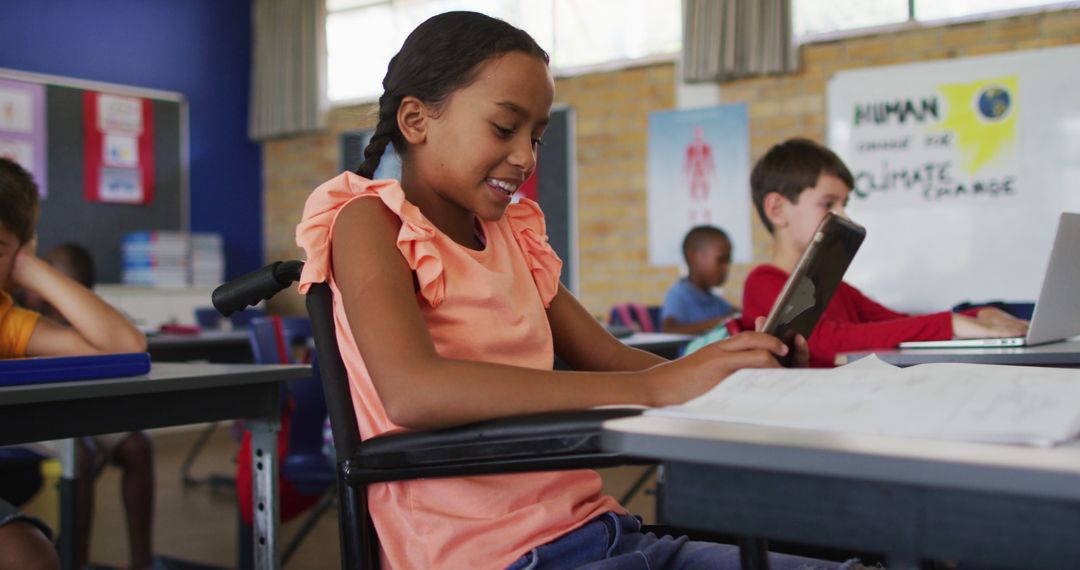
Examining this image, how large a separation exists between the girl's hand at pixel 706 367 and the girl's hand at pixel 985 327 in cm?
106

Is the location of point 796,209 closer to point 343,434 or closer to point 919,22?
point 343,434

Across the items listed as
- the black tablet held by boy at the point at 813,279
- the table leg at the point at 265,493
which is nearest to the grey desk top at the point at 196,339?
→ the table leg at the point at 265,493

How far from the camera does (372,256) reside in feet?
3.04

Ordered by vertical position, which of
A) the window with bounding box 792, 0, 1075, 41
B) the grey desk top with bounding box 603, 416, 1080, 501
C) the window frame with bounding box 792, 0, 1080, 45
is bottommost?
the grey desk top with bounding box 603, 416, 1080, 501

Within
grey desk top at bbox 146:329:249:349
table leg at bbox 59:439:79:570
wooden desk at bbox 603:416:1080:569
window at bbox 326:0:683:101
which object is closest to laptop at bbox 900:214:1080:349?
wooden desk at bbox 603:416:1080:569

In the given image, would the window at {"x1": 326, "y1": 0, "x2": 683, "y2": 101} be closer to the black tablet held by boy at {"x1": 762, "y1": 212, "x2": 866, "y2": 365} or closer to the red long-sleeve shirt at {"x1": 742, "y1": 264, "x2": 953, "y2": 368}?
the red long-sleeve shirt at {"x1": 742, "y1": 264, "x2": 953, "y2": 368}

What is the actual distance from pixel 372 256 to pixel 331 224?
8cm

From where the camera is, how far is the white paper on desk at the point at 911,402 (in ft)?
1.70

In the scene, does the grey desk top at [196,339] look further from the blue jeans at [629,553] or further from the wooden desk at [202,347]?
the blue jeans at [629,553]

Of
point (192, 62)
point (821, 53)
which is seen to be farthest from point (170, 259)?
point (821, 53)

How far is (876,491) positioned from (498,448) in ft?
0.97

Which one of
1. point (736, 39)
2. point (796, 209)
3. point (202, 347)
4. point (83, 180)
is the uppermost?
point (736, 39)

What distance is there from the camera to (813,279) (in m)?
1.14

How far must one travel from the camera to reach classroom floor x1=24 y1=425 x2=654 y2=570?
300 cm
